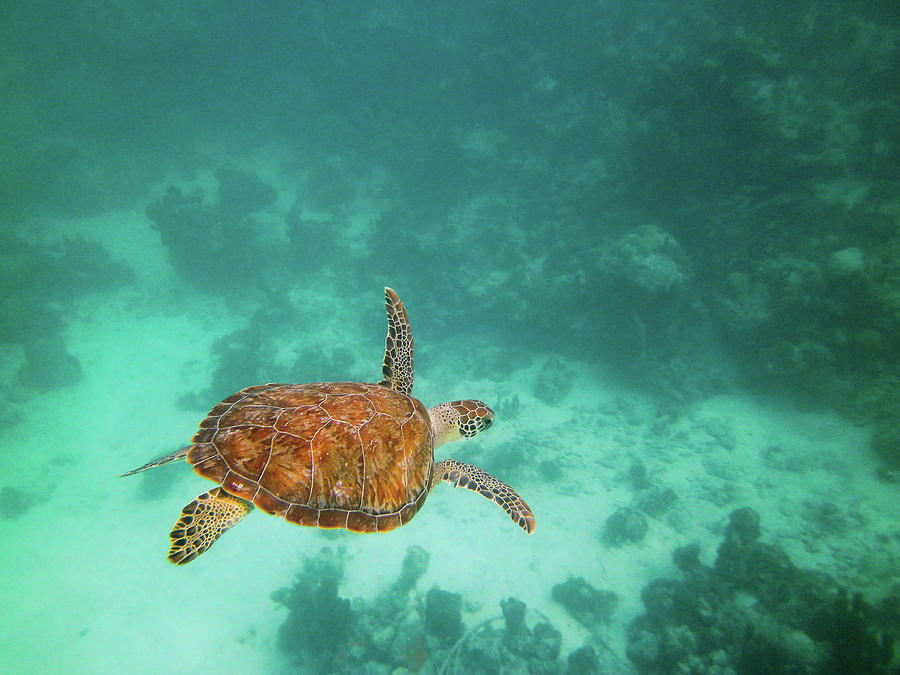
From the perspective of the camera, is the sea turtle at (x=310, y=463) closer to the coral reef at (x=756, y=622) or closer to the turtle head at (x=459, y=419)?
the turtle head at (x=459, y=419)

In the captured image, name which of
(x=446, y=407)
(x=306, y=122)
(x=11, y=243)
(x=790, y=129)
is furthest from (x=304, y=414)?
(x=306, y=122)

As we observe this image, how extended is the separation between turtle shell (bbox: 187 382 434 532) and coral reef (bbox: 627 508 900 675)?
6.01m

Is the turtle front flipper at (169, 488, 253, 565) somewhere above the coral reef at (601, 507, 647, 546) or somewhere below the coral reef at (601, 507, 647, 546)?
below

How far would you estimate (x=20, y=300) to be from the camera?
589 inches

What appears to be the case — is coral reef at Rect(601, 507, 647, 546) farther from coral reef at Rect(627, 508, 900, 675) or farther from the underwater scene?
coral reef at Rect(627, 508, 900, 675)

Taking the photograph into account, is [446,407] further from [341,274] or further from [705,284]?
[341,274]

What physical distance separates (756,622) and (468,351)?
10.8m

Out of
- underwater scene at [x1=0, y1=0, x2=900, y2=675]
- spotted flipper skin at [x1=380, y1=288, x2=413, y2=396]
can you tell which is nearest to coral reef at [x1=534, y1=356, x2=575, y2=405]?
underwater scene at [x1=0, y1=0, x2=900, y2=675]

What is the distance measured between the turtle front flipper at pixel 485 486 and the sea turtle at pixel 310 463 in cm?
5

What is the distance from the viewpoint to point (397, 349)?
423cm

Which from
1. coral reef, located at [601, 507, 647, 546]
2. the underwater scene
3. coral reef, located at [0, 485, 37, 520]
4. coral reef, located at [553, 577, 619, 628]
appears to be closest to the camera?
the underwater scene

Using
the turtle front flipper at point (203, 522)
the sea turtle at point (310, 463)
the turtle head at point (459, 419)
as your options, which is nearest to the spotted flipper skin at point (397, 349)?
the turtle head at point (459, 419)

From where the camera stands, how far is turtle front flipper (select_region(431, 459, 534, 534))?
368 cm

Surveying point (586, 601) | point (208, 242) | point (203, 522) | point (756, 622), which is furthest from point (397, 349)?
point (208, 242)
